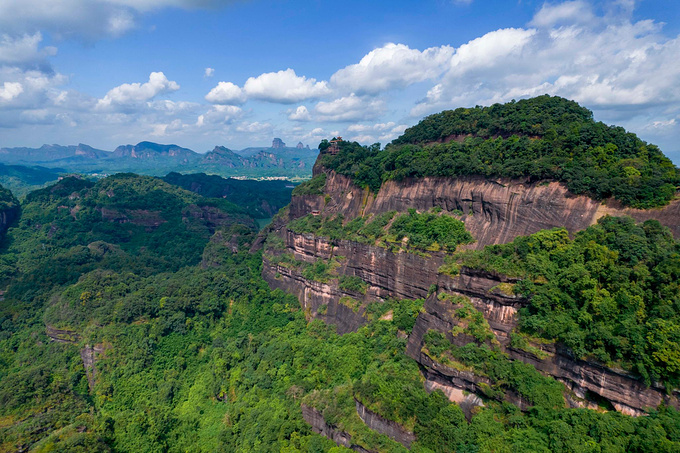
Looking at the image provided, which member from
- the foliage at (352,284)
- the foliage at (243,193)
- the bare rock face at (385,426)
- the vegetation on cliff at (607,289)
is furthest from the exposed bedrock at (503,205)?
the foliage at (243,193)

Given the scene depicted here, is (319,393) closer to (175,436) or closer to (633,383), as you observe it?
(175,436)

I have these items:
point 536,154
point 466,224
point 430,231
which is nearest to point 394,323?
point 430,231

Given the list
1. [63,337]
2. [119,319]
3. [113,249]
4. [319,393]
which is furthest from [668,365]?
[113,249]

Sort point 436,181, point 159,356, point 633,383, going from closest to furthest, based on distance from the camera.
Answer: point 633,383 < point 436,181 < point 159,356

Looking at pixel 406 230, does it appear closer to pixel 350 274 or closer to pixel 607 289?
pixel 350 274

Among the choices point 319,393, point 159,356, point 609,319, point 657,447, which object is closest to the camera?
point 657,447

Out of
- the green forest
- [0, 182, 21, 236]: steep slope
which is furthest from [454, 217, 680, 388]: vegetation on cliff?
[0, 182, 21, 236]: steep slope
